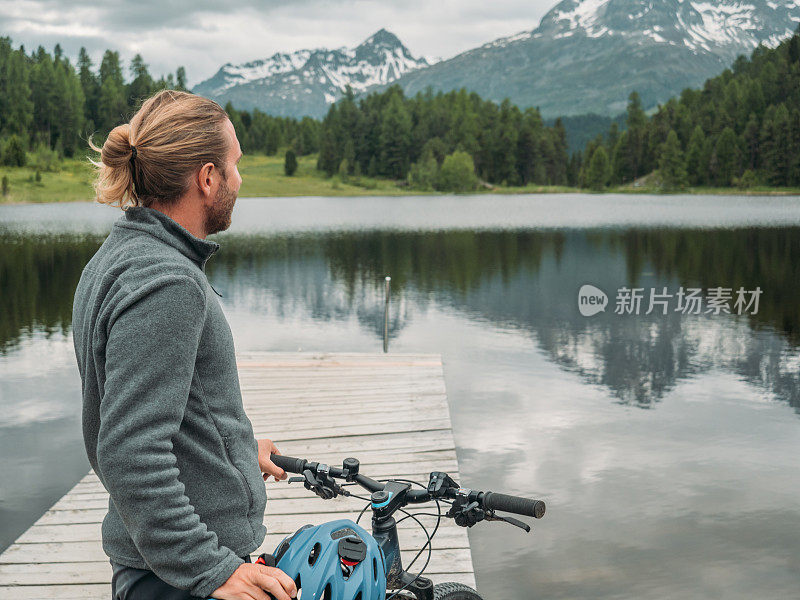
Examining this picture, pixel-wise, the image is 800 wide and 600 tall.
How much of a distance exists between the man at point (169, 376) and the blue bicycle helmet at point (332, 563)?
13 centimetres

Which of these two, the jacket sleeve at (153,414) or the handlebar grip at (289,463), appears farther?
the handlebar grip at (289,463)

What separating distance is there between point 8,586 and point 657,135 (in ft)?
574

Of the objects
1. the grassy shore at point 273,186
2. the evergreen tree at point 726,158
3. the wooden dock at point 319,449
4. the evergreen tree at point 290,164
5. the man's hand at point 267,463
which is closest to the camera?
the man's hand at point 267,463

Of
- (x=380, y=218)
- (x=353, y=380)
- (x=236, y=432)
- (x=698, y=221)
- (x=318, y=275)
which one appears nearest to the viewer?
(x=236, y=432)

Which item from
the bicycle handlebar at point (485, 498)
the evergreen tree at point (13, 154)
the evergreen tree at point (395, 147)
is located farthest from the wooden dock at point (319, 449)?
the evergreen tree at point (395, 147)

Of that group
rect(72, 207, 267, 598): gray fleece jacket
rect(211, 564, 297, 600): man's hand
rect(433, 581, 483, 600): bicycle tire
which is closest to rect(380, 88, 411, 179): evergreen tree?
rect(433, 581, 483, 600): bicycle tire

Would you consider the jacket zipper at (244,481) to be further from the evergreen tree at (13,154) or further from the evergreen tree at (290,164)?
the evergreen tree at (290,164)

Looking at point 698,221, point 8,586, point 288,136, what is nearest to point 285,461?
point 8,586

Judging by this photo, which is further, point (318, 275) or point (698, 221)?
point (698, 221)

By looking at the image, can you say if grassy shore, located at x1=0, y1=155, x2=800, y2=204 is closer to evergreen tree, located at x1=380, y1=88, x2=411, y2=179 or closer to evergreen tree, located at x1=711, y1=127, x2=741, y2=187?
evergreen tree, located at x1=380, y1=88, x2=411, y2=179

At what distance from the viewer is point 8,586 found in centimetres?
465

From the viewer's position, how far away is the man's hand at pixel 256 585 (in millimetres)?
1827

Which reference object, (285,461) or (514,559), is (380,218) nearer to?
(514,559)

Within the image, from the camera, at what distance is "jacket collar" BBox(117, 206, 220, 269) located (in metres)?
1.88
